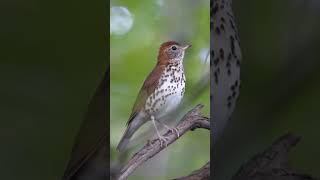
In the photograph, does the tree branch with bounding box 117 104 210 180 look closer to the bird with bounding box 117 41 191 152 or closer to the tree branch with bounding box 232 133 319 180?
the bird with bounding box 117 41 191 152

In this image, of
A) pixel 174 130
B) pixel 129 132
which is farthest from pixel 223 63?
pixel 129 132

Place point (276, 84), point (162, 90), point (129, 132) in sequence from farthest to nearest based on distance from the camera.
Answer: point (276, 84) < point (162, 90) < point (129, 132)

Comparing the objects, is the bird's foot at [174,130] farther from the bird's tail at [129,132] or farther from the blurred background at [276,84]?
the blurred background at [276,84]

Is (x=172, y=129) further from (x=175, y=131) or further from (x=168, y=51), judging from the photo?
(x=168, y=51)

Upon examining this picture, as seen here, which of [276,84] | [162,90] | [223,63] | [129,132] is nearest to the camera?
[129,132]
